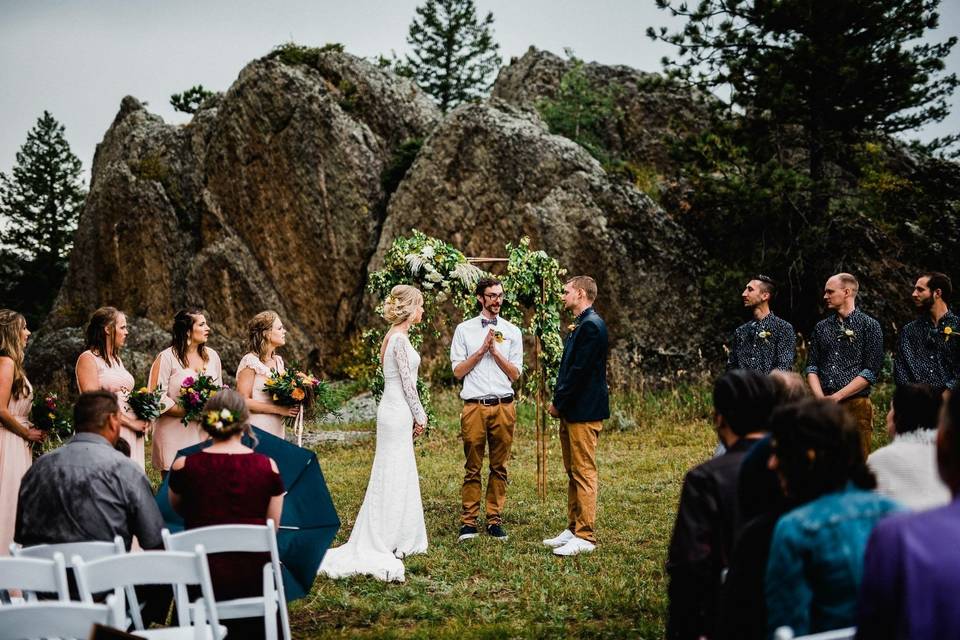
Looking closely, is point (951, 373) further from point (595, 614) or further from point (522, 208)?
point (522, 208)

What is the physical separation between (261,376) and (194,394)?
2.06ft

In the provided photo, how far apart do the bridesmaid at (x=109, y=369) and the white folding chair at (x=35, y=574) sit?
10.2 feet

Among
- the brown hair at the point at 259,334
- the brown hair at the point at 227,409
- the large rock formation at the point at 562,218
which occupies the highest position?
the large rock formation at the point at 562,218

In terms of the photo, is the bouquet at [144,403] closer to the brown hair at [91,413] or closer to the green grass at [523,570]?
the green grass at [523,570]

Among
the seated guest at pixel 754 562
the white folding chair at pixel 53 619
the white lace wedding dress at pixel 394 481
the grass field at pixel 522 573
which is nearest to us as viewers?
the white folding chair at pixel 53 619

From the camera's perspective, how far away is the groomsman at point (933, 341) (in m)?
6.77

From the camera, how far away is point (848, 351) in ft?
23.0

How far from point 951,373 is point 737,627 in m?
5.14

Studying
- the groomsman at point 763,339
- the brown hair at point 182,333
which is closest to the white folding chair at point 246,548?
the brown hair at point 182,333

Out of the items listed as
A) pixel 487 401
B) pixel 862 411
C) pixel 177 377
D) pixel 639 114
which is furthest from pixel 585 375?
pixel 639 114

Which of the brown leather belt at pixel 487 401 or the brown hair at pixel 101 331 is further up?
the brown hair at pixel 101 331

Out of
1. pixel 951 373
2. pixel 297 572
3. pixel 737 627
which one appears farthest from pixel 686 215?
pixel 737 627

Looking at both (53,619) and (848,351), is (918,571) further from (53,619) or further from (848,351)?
(848,351)

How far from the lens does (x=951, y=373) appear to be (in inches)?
268
